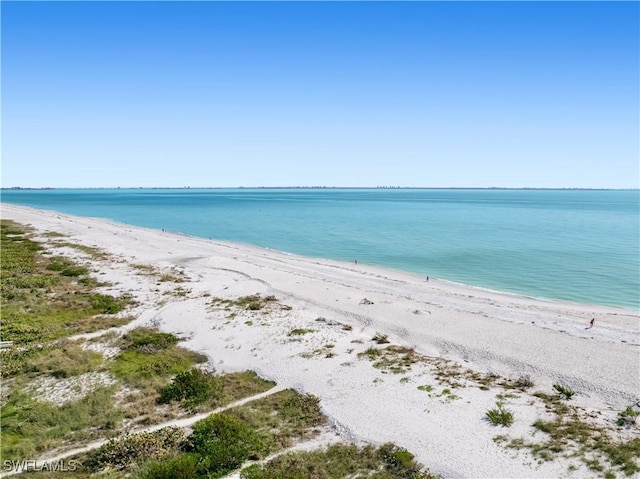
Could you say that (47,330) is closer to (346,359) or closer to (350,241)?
(346,359)

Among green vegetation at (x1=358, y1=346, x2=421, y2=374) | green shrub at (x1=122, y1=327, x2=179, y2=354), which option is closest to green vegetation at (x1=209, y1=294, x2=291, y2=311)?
green shrub at (x1=122, y1=327, x2=179, y2=354)

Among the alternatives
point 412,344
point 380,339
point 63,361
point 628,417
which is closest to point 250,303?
point 380,339

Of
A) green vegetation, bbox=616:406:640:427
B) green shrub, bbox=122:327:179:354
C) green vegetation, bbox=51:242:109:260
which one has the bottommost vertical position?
green vegetation, bbox=616:406:640:427

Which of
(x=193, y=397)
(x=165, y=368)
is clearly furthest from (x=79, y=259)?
(x=193, y=397)

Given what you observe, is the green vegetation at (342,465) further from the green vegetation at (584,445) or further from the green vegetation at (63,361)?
the green vegetation at (63,361)

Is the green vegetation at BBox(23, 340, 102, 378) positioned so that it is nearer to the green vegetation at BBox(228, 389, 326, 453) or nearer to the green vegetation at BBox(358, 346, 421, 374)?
the green vegetation at BBox(228, 389, 326, 453)

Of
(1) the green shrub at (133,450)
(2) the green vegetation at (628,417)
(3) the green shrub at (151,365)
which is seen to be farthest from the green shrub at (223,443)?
(2) the green vegetation at (628,417)
